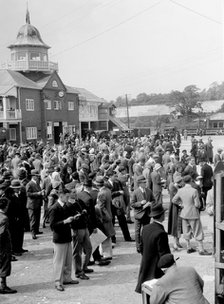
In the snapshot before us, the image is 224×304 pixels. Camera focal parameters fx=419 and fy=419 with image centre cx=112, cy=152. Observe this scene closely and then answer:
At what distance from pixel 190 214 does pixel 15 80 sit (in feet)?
120

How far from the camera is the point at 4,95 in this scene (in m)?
41.2

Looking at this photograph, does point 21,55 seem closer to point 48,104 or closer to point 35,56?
point 35,56

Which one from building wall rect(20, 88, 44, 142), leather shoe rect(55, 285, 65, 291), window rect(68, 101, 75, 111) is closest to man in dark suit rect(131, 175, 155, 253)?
leather shoe rect(55, 285, 65, 291)

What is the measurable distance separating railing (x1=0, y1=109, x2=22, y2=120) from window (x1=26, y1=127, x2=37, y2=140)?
6.88 ft

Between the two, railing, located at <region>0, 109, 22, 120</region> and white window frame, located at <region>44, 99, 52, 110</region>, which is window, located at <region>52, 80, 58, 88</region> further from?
railing, located at <region>0, 109, 22, 120</region>

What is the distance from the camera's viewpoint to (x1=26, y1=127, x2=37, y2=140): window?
4372 cm

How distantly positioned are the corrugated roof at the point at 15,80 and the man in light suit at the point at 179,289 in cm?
3915

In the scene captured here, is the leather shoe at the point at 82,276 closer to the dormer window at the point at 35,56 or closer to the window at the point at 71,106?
the dormer window at the point at 35,56

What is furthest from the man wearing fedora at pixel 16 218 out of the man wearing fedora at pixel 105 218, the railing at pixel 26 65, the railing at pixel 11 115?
the railing at pixel 26 65

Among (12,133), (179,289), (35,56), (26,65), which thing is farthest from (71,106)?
(179,289)

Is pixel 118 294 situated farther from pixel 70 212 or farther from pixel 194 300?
pixel 194 300

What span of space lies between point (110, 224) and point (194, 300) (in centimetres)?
476

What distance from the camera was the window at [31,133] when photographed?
43.7 m

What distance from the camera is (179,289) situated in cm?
438
